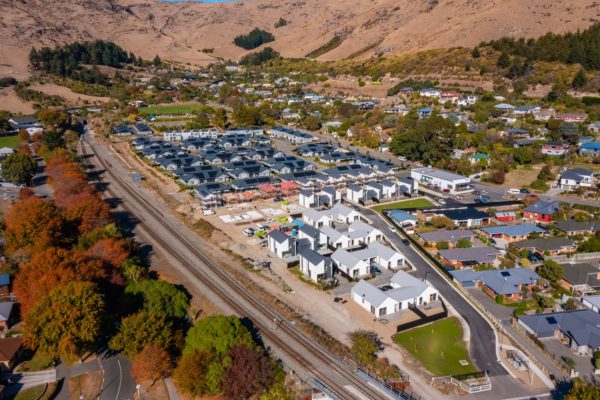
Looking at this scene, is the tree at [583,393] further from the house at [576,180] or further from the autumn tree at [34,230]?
the house at [576,180]

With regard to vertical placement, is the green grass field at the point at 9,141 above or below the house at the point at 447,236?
above

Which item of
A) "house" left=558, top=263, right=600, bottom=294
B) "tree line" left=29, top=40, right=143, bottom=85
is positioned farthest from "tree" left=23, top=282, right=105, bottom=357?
"tree line" left=29, top=40, right=143, bottom=85

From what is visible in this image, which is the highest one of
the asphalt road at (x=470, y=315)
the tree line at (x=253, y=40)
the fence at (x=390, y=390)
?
the tree line at (x=253, y=40)

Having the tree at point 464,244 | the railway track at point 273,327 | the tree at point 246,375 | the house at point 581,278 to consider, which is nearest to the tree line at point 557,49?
the tree at point 464,244

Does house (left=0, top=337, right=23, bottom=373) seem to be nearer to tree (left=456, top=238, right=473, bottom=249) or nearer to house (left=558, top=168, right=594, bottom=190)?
tree (left=456, top=238, right=473, bottom=249)

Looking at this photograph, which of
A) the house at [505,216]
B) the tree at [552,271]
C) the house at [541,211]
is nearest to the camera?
the tree at [552,271]

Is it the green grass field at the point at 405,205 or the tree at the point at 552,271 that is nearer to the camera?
the tree at the point at 552,271
